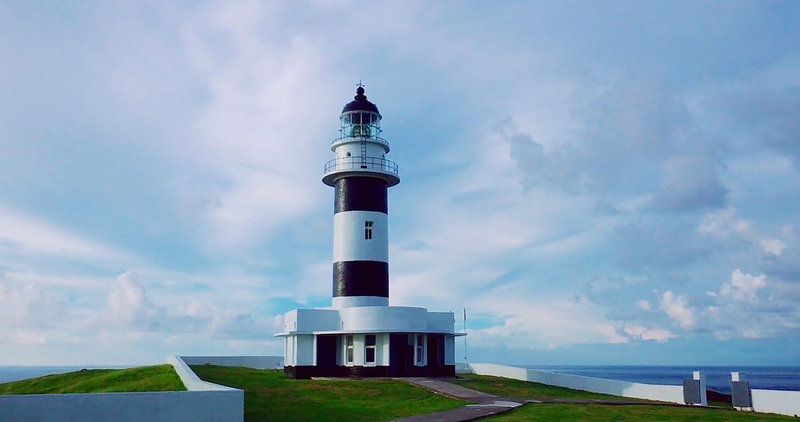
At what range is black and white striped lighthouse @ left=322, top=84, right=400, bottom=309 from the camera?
98.4 ft

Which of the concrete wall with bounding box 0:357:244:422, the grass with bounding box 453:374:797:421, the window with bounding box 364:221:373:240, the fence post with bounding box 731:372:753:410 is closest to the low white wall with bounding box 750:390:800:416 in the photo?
the fence post with bounding box 731:372:753:410

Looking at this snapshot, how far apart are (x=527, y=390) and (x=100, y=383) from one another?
600 inches

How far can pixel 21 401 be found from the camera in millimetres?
13172

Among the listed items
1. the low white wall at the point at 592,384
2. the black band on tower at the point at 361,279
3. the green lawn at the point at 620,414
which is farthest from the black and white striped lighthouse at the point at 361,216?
the green lawn at the point at 620,414

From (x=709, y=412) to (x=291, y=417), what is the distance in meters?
10.4

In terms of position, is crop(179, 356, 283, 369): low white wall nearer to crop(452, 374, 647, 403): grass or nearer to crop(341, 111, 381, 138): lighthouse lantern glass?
crop(452, 374, 647, 403): grass

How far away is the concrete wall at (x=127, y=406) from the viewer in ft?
43.2

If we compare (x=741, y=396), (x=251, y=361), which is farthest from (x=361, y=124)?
(x=741, y=396)

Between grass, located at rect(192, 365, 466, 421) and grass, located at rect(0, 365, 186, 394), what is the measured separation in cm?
182

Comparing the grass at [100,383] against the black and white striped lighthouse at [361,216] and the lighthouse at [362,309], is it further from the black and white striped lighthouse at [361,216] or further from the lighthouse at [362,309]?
the black and white striped lighthouse at [361,216]

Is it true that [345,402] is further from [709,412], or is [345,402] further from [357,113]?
[357,113]

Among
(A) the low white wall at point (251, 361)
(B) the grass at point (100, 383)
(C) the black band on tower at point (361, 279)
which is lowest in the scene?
(B) the grass at point (100, 383)

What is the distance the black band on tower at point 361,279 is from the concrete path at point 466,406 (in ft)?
15.8

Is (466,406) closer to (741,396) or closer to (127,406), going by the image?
(741,396)
